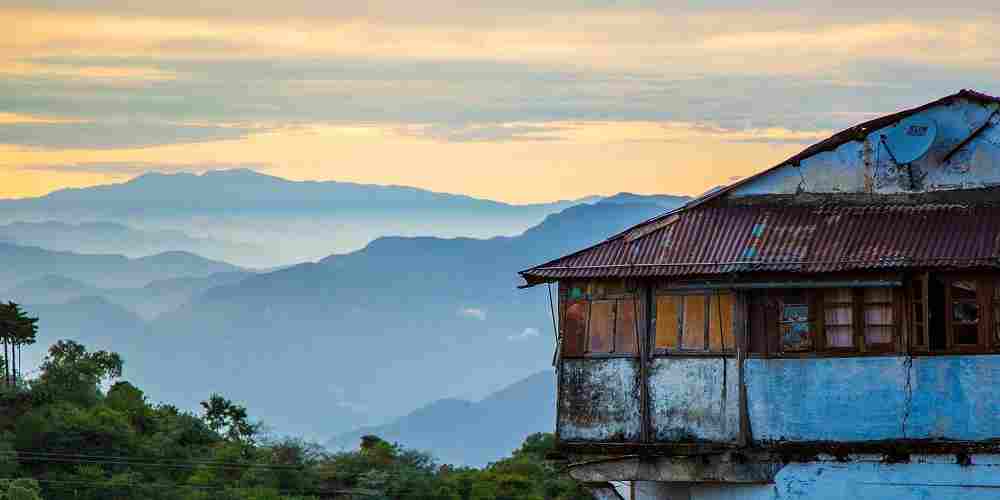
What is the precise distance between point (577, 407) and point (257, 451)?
4262 cm

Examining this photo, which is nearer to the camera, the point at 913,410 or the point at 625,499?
the point at 913,410

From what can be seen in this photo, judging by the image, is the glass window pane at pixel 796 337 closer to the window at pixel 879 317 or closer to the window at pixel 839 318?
the window at pixel 839 318

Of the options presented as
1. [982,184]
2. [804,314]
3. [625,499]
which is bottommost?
[625,499]

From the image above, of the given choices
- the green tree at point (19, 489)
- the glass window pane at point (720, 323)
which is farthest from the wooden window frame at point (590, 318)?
the green tree at point (19, 489)

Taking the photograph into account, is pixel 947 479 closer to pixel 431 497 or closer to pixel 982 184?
pixel 982 184

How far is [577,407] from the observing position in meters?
23.7

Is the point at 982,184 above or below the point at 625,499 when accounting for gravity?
above

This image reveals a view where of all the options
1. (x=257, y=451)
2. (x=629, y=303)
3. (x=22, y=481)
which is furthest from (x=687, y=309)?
(x=257, y=451)

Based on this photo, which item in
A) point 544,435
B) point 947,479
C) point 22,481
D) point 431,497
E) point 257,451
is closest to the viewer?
point 947,479

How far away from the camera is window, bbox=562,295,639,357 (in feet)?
77.7

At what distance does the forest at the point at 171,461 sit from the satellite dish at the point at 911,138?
35114 mm

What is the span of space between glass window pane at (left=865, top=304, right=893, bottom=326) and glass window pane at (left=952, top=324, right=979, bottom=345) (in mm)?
770

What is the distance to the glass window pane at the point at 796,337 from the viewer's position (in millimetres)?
23219

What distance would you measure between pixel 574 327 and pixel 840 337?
3.26 metres
